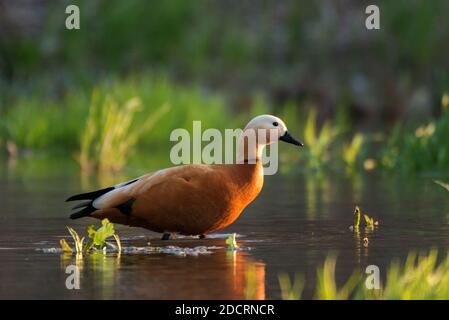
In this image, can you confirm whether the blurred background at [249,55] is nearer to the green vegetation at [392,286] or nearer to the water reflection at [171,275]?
the water reflection at [171,275]

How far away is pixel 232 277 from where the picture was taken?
7.74 metres

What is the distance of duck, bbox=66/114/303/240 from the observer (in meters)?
9.48

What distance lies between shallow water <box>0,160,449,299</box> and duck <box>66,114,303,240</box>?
0.19 metres

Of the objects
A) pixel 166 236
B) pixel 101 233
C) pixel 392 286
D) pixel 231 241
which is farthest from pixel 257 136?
pixel 392 286

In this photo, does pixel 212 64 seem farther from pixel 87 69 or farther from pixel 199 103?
pixel 199 103

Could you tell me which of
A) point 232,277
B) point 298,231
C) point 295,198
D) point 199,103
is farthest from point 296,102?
point 232,277

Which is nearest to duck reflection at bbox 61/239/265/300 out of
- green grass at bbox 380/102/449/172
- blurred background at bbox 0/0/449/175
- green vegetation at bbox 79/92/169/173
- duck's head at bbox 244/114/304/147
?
duck's head at bbox 244/114/304/147

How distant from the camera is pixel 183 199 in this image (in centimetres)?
950

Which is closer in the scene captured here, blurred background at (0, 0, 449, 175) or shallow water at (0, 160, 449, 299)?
shallow water at (0, 160, 449, 299)

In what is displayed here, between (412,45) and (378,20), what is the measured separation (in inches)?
38.3

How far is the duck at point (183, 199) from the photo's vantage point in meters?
9.48

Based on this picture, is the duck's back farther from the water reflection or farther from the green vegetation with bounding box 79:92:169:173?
the green vegetation with bounding box 79:92:169:173

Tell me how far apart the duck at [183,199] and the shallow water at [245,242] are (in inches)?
7.3

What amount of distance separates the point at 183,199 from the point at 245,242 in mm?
590
